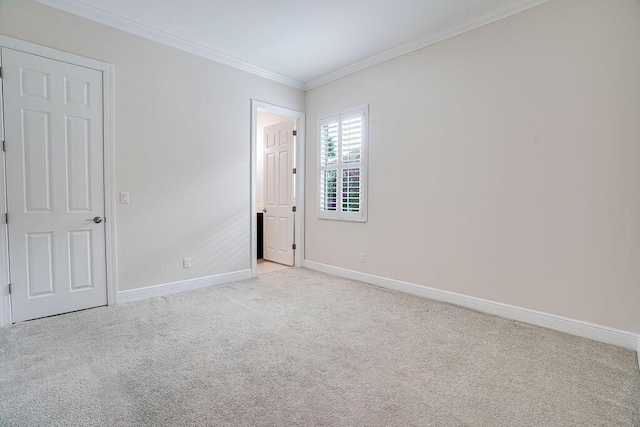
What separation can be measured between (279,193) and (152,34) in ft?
9.14

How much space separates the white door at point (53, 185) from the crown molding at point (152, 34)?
0.53 meters

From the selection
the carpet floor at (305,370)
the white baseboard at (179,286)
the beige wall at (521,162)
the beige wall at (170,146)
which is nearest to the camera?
the carpet floor at (305,370)

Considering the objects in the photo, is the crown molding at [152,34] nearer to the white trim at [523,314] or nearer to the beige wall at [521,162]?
the beige wall at [521,162]

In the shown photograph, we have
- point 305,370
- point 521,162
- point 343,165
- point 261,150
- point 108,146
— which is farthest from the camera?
point 261,150

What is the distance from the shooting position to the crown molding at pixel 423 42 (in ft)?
9.62

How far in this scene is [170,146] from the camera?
3.75 meters

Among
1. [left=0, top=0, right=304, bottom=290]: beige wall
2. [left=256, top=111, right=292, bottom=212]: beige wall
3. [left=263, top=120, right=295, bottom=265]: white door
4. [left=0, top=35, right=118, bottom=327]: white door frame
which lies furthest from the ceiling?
[left=256, top=111, right=292, bottom=212]: beige wall

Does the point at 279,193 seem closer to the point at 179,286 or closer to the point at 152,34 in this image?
the point at 179,286

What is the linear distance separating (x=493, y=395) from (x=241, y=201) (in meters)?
3.59

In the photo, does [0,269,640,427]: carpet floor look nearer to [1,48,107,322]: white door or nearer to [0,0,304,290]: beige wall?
[1,48,107,322]: white door

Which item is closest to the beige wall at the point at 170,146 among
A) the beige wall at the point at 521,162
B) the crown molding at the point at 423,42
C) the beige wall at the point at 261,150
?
the crown molding at the point at 423,42

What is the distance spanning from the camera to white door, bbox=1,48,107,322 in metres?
2.81

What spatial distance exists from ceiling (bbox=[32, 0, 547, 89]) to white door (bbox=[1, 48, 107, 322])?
0.72m

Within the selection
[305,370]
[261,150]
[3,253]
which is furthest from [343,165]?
[3,253]
